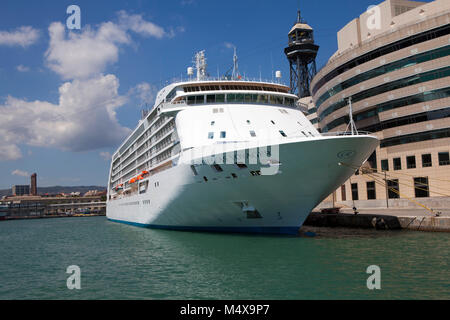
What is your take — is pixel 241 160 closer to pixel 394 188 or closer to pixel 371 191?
pixel 394 188

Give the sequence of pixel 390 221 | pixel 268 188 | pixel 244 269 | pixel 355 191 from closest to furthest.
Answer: pixel 244 269
pixel 268 188
pixel 390 221
pixel 355 191

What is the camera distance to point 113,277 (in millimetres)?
13258

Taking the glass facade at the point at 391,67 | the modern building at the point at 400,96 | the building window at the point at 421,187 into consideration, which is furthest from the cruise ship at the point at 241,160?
the building window at the point at 421,187

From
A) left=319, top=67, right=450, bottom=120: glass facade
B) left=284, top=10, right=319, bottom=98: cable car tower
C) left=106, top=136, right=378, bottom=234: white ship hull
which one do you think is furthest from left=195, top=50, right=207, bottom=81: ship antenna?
left=284, top=10, right=319, bottom=98: cable car tower

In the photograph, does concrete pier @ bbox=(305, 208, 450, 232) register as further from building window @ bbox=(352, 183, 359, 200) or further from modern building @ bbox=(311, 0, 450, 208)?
building window @ bbox=(352, 183, 359, 200)

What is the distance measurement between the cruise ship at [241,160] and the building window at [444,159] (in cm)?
2034

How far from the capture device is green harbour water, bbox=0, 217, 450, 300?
10703mm

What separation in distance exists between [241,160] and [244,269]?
712 cm

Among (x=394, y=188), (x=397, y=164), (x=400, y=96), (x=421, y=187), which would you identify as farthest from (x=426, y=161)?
(x=400, y=96)

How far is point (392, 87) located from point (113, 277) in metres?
39.6

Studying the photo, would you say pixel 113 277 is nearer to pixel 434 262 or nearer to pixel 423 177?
pixel 434 262

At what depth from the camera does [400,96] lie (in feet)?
134
